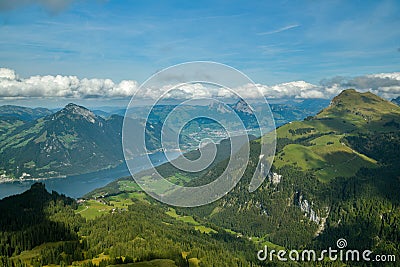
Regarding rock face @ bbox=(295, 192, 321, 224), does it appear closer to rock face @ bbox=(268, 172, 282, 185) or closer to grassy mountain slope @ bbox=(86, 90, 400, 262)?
grassy mountain slope @ bbox=(86, 90, 400, 262)

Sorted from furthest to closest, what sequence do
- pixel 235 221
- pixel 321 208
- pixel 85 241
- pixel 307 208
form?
pixel 235 221, pixel 307 208, pixel 321 208, pixel 85 241

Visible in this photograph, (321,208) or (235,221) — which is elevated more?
(321,208)

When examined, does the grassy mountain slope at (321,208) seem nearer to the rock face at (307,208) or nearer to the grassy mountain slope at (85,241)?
the rock face at (307,208)

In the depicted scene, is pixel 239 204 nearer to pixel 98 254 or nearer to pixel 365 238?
pixel 365 238

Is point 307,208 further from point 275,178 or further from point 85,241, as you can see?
point 85,241

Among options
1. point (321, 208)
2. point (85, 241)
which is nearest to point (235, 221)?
point (321, 208)

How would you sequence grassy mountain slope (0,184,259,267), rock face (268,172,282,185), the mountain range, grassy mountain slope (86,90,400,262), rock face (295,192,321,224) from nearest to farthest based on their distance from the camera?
grassy mountain slope (0,184,259,267) → the mountain range → grassy mountain slope (86,90,400,262) → rock face (295,192,321,224) → rock face (268,172,282,185)

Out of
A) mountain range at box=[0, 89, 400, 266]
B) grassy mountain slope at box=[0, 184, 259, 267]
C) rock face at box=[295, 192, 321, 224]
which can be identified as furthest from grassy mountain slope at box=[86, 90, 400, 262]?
grassy mountain slope at box=[0, 184, 259, 267]

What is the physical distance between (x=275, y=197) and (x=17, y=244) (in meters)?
143

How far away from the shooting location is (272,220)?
173250 millimetres

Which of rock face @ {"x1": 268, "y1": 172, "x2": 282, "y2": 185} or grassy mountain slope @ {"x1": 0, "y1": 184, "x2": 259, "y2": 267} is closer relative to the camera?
grassy mountain slope @ {"x1": 0, "y1": 184, "x2": 259, "y2": 267}

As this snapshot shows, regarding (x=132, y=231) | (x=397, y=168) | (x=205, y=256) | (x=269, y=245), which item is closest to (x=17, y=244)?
(x=132, y=231)

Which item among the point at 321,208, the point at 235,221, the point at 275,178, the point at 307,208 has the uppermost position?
the point at 275,178

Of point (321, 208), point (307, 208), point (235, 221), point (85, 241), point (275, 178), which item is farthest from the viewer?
point (275, 178)
